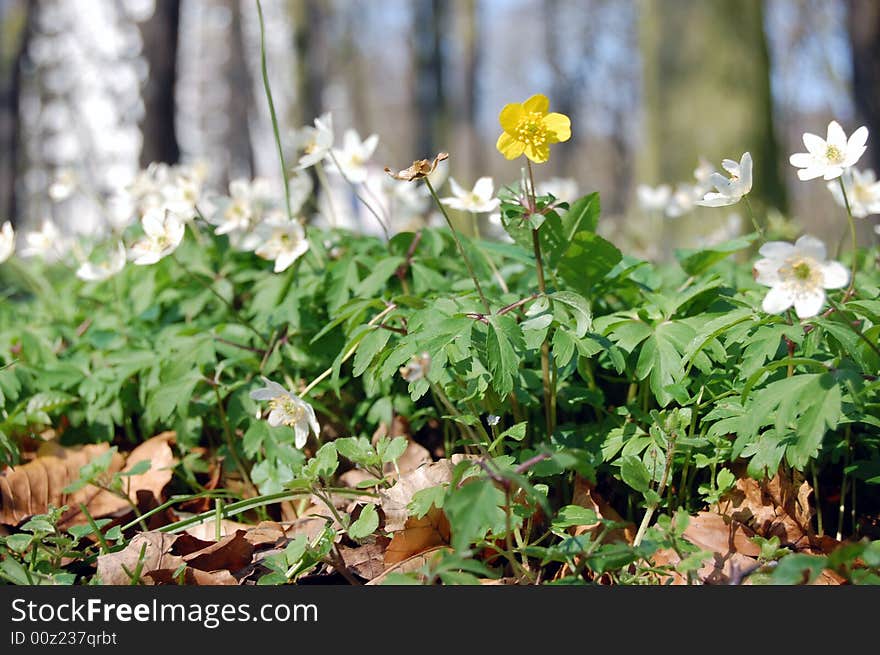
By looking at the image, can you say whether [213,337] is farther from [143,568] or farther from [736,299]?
[736,299]

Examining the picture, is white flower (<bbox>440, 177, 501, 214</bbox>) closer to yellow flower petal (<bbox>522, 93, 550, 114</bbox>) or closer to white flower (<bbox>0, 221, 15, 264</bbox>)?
yellow flower petal (<bbox>522, 93, 550, 114</bbox>)

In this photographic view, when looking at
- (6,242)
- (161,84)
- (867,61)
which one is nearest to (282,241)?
(6,242)

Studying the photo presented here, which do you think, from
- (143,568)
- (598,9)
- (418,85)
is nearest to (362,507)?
(143,568)

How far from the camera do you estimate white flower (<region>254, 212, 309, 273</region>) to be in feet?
6.22

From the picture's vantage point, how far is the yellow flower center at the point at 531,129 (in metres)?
1.48

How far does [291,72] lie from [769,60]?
657 cm

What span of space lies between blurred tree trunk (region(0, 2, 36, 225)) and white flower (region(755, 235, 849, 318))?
9181 mm

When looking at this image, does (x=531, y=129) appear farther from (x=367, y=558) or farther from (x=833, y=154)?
(x=367, y=558)

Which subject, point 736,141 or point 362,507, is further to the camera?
point 736,141

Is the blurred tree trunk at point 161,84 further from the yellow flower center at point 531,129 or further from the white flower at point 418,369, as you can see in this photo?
the white flower at point 418,369

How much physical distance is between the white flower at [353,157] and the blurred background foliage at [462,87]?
6.7 inches

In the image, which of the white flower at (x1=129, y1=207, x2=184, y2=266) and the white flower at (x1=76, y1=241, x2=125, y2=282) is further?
the white flower at (x1=76, y1=241, x2=125, y2=282)

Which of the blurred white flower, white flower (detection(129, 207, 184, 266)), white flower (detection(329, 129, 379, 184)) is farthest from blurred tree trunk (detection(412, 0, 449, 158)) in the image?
white flower (detection(129, 207, 184, 266))

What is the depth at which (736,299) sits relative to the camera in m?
1.64
